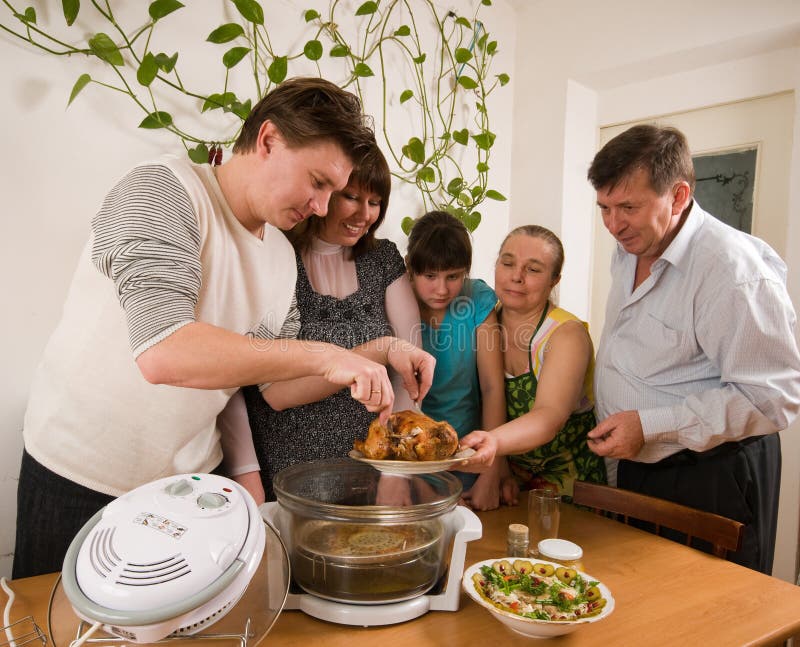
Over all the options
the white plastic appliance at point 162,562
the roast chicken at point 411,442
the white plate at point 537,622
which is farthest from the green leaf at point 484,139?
the white plastic appliance at point 162,562

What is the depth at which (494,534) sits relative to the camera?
131 centimetres

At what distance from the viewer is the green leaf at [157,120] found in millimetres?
1616

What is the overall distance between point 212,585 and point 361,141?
805 millimetres

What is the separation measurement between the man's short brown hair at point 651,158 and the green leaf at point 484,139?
1174mm

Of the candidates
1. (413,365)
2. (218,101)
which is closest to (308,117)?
(413,365)

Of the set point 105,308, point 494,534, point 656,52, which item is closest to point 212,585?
point 105,308

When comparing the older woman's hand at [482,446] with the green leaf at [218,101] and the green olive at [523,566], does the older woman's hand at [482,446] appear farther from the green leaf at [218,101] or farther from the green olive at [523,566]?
the green leaf at [218,101]

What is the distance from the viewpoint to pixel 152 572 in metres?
0.66

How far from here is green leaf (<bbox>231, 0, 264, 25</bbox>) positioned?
1757 millimetres

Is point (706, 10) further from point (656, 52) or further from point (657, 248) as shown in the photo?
point (657, 248)

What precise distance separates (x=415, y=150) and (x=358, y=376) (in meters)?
1.65

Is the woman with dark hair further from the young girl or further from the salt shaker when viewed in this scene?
the salt shaker

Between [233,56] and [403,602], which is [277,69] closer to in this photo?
[233,56]

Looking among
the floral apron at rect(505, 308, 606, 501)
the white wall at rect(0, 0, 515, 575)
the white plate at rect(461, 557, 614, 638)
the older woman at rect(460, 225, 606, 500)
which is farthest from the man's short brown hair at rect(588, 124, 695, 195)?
the white wall at rect(0, 0, 515, 575)
